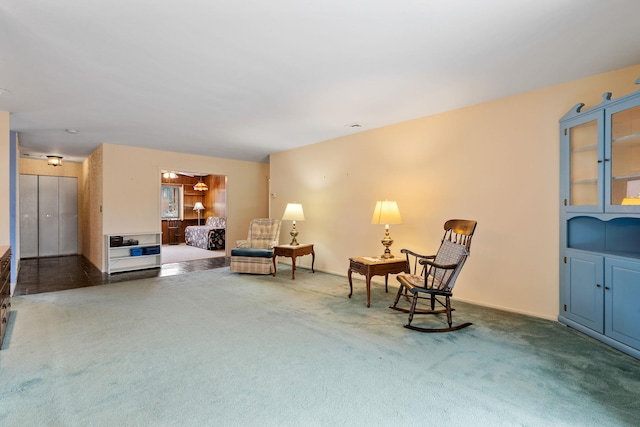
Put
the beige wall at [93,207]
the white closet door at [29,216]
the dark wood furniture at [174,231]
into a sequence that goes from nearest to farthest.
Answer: the beige wall at [93,207] < the white closet door at [29,216] < the dark wood furniture at [174,231]

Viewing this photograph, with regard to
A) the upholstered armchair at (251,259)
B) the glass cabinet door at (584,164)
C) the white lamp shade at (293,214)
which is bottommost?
the upholstered armchair at (251,259)

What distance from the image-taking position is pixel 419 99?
12.1ft

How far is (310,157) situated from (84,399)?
200 inches

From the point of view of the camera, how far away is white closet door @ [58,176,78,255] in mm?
8047

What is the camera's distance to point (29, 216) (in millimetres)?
7598

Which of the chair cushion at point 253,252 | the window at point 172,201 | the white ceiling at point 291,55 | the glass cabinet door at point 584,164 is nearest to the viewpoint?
the white ceiling at point 291,55

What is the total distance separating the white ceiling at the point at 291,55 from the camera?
6.68 feet

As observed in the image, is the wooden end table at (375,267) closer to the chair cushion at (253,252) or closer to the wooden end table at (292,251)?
the wooden end table at (292,251)

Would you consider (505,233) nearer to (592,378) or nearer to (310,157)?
(592,378)

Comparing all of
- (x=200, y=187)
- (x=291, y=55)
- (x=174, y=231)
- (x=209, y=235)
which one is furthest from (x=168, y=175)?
(x=291, y=55)

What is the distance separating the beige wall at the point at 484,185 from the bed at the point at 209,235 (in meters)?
4.89

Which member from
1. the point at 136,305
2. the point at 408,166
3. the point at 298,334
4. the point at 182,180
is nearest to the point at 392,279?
the point at 408,166

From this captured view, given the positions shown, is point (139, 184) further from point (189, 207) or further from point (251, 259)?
point (189, 207)

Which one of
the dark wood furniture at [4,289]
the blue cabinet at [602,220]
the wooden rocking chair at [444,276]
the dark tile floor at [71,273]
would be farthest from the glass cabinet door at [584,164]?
the dark tile floor at [71,273]
